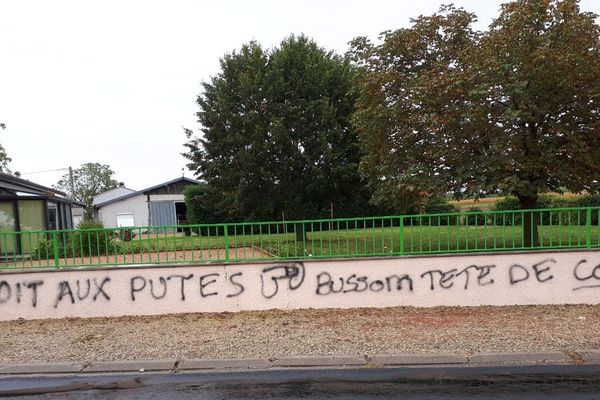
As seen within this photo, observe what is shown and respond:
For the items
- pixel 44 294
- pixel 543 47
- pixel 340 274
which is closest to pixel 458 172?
pixel 543 47

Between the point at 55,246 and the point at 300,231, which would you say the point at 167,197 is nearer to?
the point at 55,246

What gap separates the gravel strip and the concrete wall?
0.16 meters

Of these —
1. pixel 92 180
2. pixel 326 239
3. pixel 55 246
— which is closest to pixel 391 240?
pixel 326 239

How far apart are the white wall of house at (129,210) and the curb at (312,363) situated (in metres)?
37.9

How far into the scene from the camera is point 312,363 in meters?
5.57

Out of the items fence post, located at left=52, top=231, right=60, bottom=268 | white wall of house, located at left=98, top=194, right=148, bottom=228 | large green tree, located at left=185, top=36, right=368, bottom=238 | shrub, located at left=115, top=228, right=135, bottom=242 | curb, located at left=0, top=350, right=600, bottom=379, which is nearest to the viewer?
curb, located at left=0, top=350, right=600, bottom=379

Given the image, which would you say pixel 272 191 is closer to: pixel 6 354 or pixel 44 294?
pixel 44 294

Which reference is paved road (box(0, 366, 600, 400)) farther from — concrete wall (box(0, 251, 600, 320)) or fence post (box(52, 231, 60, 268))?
fence post (box(52, 231, 60, 268))

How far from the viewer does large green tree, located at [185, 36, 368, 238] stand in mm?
16266

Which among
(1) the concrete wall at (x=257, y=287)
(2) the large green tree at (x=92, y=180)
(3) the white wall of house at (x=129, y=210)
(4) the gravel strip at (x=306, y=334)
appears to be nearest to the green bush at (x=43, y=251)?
(1) the concrete wall at (x=257, y=287)

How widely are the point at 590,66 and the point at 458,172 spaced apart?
3138 millimetres

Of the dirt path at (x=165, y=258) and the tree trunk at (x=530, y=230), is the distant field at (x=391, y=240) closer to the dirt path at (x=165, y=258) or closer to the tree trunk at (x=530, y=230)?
the dirt path at (x=165, y=258)

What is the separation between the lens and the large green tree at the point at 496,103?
31.8ft

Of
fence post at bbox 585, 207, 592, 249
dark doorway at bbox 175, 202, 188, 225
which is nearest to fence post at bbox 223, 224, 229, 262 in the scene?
fence post at bbox 585, 207, 592, 249
